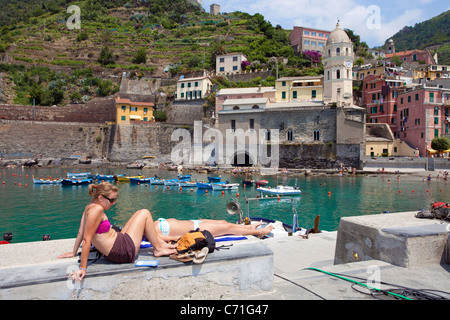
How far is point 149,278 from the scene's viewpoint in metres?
3.00

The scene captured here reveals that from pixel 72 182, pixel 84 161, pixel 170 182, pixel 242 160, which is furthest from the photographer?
pixel 84 161

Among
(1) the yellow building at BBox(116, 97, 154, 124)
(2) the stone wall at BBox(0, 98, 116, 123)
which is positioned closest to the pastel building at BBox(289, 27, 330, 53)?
(1) the yellow building at BBox(116, 97, 154, 124)

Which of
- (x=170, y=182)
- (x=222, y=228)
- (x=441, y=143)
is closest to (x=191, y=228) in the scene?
(x=222, y=228)

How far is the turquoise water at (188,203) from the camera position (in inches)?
606

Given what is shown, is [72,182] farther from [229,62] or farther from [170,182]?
[229,62]

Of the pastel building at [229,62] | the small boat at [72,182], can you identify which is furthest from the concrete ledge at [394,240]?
the pastel building at [229,62]

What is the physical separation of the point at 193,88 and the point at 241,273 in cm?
5021

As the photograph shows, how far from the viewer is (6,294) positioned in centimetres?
255

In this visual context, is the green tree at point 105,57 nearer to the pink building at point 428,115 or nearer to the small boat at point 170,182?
the small boat at point 170,182

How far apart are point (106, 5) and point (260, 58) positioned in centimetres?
5702

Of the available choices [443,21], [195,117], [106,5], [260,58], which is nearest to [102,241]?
[195,117]

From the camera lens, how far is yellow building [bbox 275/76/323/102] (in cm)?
4447

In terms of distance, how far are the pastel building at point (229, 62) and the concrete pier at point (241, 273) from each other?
56304mm
